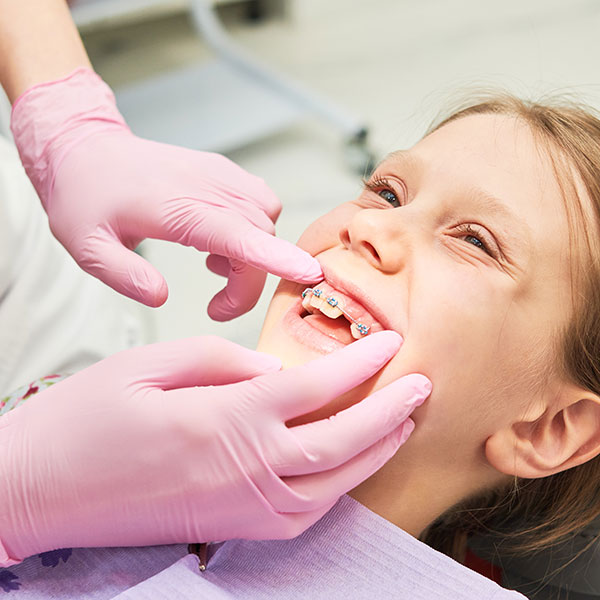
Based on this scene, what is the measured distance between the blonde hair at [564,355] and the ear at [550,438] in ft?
0.11

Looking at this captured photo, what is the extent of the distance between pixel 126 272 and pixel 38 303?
1.30 ft

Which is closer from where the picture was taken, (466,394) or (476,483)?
(466,394)

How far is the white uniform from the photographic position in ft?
4.79

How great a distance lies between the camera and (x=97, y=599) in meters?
1.04

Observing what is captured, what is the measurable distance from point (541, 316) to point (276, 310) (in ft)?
1.22

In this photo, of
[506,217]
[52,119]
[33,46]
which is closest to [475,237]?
[506,217]

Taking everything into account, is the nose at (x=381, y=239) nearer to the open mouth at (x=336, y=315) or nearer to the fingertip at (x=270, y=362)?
the open mouth at (x=336, y=315)

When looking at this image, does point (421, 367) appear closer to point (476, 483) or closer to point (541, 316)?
point (541, 316)

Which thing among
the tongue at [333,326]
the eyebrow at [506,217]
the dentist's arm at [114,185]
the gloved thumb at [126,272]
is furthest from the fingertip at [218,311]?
the eyebrow at [506,217]

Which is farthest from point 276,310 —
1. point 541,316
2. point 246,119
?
point 246,119

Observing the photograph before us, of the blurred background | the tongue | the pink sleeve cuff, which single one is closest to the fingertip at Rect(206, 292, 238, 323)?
Result: the tongue

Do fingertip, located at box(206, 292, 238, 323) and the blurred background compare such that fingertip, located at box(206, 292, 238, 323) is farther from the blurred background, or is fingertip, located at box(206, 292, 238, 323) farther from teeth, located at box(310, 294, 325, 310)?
the blurred background

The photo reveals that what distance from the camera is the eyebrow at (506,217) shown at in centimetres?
105

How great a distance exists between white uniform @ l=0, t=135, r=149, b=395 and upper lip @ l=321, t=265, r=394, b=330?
26.6 inches
